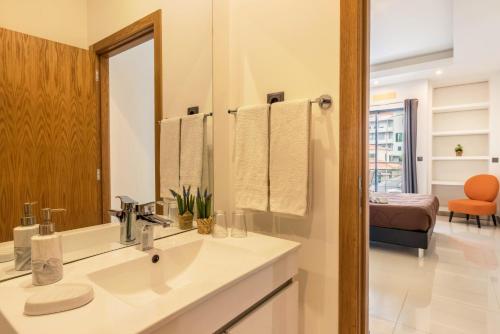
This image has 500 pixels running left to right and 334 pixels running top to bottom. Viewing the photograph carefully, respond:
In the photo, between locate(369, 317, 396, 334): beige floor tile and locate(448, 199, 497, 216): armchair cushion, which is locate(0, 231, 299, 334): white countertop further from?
locate(448, 199, 497, 216): armchair cushion

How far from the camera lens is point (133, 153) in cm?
125

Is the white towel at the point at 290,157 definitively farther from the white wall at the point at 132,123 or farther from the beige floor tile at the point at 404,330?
the beige floor tile at the point at 404,330

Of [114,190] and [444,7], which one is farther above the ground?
[444,7]

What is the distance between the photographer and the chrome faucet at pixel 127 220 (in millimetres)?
1137

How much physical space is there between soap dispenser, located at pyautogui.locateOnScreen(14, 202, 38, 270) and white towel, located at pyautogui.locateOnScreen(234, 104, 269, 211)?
0.84 metres

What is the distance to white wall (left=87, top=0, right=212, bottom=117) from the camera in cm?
139

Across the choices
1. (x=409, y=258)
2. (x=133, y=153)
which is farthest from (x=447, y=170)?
(x=133, y=153)

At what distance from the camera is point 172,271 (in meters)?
1.13

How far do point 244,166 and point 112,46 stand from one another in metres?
0.76

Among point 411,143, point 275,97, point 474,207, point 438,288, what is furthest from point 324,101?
point 411,143

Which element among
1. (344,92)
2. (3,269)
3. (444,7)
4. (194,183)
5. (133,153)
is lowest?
(3,269)

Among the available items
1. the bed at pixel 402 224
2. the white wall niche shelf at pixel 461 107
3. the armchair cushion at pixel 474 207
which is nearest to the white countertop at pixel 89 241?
the bed at pixel 402 224

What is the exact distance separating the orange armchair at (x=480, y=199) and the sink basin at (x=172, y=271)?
16.0 ft

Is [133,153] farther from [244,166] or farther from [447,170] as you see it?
[447,170]
